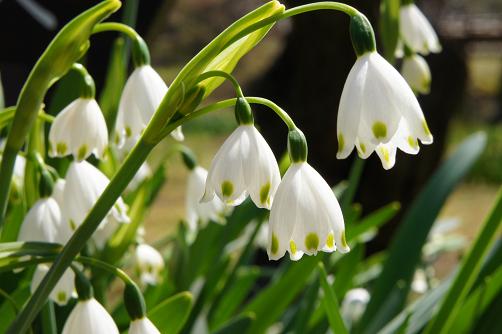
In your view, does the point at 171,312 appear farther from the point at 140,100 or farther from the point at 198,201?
the point at 198,201

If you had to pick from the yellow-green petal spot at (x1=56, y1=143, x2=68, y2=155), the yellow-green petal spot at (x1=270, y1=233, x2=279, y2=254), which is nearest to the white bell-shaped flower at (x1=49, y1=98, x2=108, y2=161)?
the yellow-green petal spot at (x1=56, y1=143, x2=68, y2=155)

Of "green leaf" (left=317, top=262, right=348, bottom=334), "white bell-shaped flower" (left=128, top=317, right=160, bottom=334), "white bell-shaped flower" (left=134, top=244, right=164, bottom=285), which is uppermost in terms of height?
"white bell-shaped flower" (left=128, top=317, right=160, bottom=334)

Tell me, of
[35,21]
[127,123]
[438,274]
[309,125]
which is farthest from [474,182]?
[127,123]

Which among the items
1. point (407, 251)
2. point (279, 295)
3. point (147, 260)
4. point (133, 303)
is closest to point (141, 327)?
point (133, 303)

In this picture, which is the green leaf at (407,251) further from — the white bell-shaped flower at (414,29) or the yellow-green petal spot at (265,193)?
the yellow-green petal spot at (265,193)

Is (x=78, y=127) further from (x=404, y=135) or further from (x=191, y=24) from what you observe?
(x=191, y=24)

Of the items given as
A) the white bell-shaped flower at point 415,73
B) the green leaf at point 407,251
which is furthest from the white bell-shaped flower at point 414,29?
the green leaf at point 407,251

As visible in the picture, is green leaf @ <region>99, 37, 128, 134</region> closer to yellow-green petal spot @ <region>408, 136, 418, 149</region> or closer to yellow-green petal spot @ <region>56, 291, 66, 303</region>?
yellow-green petal spot @ <region>56, 291, 66, 303</region>
